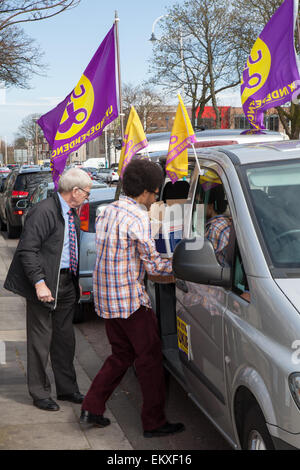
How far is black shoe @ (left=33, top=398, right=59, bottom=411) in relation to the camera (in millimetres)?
4734

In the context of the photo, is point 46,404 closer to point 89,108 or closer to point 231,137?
point 89,108

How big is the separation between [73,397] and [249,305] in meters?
2.37

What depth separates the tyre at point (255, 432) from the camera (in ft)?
9.13

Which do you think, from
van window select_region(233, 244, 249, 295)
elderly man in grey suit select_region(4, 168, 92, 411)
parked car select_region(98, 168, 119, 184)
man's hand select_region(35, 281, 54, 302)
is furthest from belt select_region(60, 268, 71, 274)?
parked car select_region(98, 168, 119, 184)

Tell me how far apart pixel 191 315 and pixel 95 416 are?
1.02 m

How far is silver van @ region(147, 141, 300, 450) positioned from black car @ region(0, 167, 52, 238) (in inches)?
508

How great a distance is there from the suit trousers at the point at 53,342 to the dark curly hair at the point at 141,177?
105 cm

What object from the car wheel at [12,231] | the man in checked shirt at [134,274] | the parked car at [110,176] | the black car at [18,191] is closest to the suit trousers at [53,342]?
the man in checked shirt at [134,274]

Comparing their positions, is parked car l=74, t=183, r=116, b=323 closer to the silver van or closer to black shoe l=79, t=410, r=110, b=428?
black shoe l=79, t=410, r=110, b=428

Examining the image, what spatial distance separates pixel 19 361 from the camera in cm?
595

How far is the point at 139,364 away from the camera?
4.11 m
